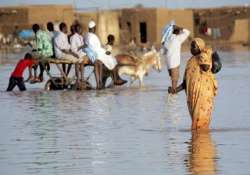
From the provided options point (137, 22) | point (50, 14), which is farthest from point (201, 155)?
point (137, 22)

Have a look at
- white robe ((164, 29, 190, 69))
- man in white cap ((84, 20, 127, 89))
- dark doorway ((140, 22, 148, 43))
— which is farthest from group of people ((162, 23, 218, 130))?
dark doorway ((140, 22, 148, 43))

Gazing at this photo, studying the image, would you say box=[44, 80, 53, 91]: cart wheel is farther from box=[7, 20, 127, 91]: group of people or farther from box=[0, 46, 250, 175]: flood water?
box=[0, 46, 250, 175]: flood water

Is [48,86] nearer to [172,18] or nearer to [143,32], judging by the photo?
[172,18]

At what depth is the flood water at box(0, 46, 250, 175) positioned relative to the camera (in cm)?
1047

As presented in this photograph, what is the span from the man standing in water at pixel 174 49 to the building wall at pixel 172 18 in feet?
147

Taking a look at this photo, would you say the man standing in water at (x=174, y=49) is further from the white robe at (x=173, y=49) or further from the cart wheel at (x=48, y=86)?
the cart wheel at (x=48, y=86)

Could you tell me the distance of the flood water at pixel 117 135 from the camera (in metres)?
10.5

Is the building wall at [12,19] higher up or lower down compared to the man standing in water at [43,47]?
lower down

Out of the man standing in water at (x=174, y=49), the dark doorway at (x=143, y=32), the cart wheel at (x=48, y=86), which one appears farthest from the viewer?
the dark doorway at (x=143, y=32)

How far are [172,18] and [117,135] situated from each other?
54012 millimetres

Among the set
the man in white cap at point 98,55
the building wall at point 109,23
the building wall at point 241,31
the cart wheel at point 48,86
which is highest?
the man in white cap at point 98,55

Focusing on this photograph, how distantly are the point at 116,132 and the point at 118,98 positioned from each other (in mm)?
5996

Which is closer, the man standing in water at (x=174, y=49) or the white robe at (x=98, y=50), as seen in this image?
the man standing in water at (x=174, y=49)

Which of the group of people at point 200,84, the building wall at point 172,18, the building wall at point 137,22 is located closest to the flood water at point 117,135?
the group of people at point 200,84
